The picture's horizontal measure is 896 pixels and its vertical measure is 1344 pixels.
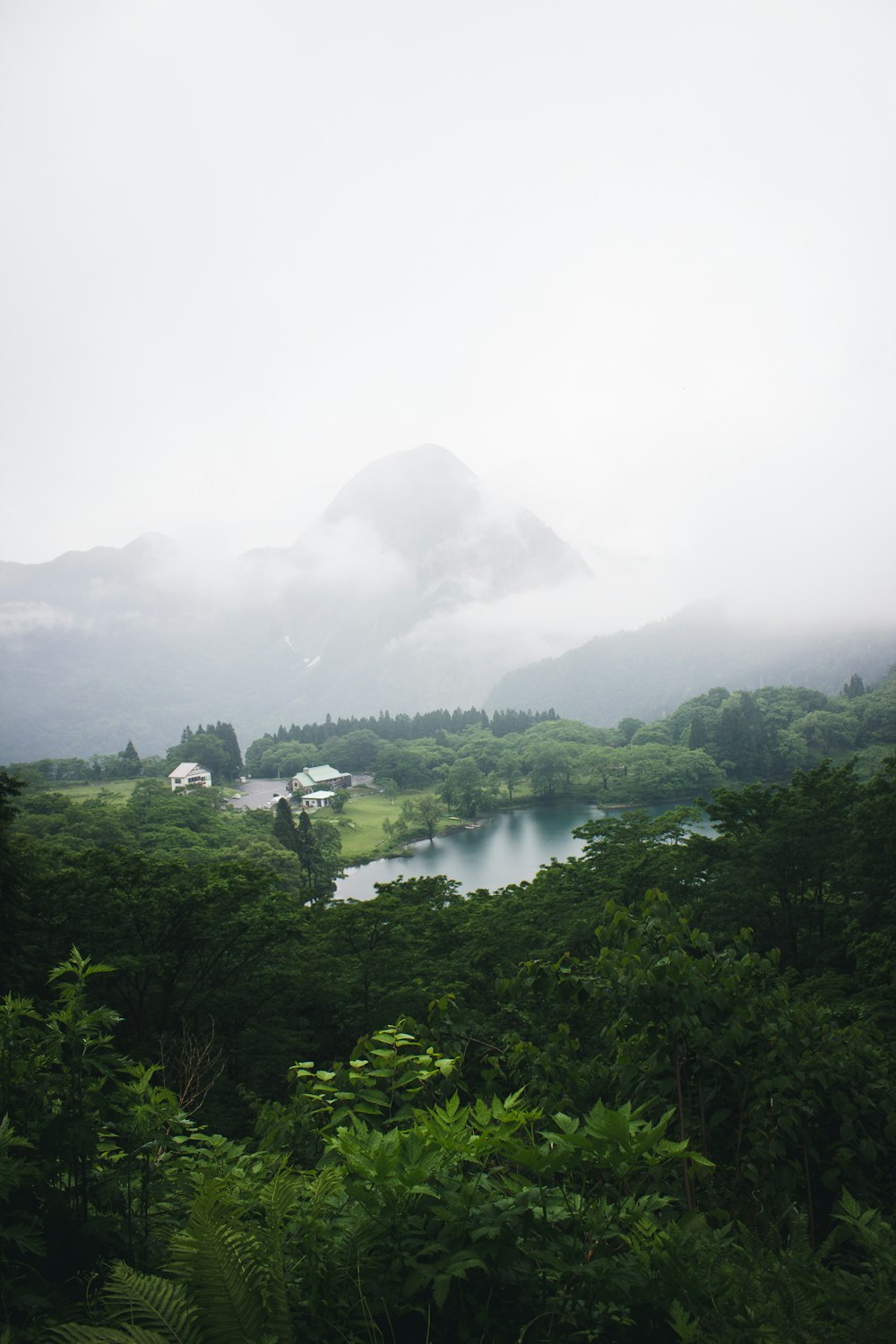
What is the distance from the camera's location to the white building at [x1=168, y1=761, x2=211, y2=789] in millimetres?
60438

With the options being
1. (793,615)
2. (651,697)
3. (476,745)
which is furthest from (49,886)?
(793,615)

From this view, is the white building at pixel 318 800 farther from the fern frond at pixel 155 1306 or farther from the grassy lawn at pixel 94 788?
the fern frond at pixel 155 1306

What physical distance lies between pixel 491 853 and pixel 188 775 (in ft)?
116

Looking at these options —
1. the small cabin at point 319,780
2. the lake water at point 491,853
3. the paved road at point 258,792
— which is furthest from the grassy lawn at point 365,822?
the paved road at point 258,792

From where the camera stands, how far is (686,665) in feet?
492

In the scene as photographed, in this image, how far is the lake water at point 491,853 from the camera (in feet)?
109

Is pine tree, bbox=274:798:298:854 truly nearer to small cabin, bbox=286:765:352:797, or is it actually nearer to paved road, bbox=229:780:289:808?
paved road, bbox=229:780:289:808

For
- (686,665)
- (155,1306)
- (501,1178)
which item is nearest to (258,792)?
(501,1178)

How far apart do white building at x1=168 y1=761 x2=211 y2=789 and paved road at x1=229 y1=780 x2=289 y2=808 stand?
3717 millimetres

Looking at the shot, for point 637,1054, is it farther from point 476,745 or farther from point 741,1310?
point 476,745

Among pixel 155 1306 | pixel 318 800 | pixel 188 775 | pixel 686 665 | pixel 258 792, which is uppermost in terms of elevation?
pixel 686 665

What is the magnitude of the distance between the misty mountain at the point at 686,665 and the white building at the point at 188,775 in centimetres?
8443

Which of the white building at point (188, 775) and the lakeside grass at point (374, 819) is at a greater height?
the white building at point (188, 775)

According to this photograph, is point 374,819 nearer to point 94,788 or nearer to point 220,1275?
point 94,788
